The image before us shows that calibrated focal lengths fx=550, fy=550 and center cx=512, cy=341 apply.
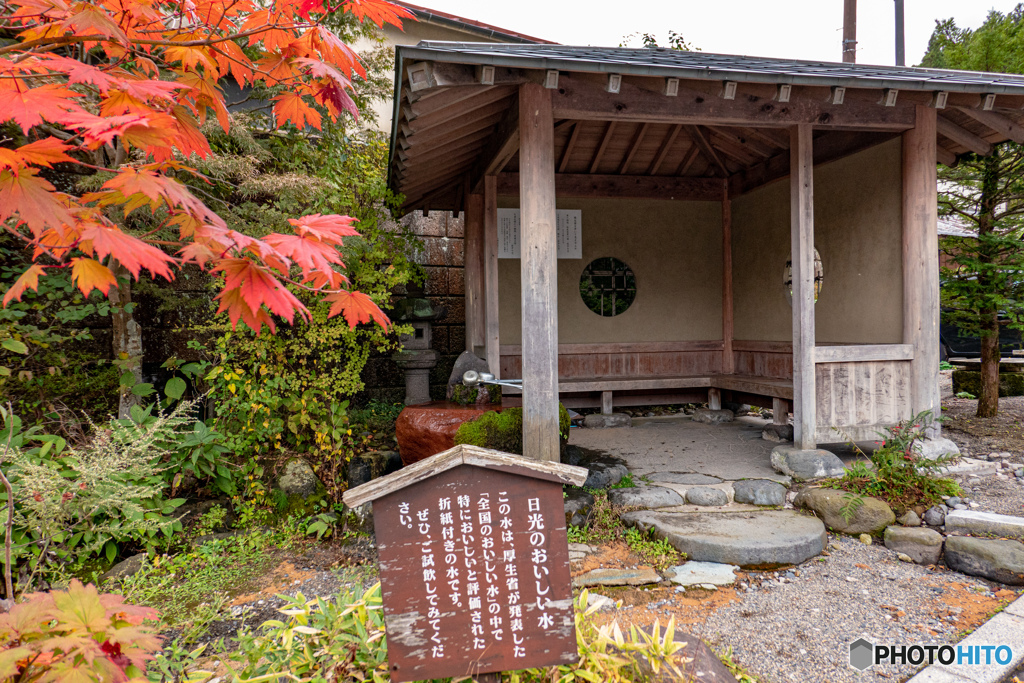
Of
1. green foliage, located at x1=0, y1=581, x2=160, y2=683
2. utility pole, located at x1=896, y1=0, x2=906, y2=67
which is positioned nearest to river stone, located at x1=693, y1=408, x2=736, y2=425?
green foliage, located at x1=0, y1=581, x2=160, y2=683

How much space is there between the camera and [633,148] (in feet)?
24.4

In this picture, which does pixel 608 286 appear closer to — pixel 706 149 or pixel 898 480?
pixel 706 149

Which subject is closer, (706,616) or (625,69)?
(706,616)

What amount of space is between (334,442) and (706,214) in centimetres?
640

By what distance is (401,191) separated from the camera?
22.6 feet

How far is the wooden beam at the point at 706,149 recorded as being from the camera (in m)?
7.35

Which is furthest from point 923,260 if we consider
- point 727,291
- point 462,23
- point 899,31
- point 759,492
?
point 899,31

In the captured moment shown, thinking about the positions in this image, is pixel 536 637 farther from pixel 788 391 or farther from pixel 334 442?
pixel 788 391

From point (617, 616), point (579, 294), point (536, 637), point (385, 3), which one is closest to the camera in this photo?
point (536, 637)

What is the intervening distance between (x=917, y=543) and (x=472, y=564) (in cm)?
359

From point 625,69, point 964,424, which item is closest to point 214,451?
point 625,69

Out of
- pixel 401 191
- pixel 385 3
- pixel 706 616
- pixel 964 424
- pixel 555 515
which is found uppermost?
pixel 401 191

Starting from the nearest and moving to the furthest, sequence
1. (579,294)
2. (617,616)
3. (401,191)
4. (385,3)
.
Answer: (385,3)
(617,616)
(401,191)
(579,294)

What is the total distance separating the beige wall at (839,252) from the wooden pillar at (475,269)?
393 centimetres
